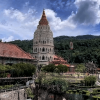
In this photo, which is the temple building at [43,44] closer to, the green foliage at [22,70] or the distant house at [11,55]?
the distant house at [11,55]

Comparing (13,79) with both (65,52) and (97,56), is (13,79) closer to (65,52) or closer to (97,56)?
(97,56)

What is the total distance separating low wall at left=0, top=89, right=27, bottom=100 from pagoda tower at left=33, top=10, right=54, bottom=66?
Result: 59.7 m

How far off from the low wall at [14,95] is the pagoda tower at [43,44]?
196 ft

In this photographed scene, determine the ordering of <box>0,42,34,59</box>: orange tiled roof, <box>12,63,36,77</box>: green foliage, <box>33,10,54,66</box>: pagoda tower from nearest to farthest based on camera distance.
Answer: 1. <box>12,63,36,77</box>: green foliage
2. <box>0,42,34,59</box>: orange tiled roof
3. <box>33,10,54,66</box>: pagoda tower

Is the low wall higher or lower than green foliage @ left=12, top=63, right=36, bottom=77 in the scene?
lower

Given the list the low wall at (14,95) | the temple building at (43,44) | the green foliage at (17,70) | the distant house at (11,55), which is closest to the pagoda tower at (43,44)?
the temple building at (43,44)

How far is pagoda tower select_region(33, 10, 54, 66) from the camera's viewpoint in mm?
111750

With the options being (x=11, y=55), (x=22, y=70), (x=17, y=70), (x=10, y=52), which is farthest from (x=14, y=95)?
(x=10, y=52)

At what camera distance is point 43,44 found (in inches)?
4402

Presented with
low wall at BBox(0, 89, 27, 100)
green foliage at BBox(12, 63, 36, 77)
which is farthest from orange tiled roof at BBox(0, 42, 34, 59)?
low wall at BBox(0, 89, 27, 100)

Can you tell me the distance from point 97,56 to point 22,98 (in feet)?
336

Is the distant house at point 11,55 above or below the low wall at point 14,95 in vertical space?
above

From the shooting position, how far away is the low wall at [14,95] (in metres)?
44.5

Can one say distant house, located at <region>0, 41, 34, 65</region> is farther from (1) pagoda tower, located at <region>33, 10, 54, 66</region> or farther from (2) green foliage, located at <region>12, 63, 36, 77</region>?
(1) pagoda tower, located at <region>33, 10, 54, 66</region>
